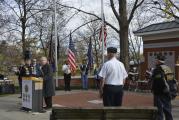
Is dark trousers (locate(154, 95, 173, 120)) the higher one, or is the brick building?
the brick building

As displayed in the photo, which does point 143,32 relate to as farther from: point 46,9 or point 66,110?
point 66,110

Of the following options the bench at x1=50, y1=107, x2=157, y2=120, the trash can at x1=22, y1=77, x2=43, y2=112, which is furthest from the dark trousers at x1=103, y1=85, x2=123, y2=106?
the trash can at x1=22, y1=77, x2=43, y2=112

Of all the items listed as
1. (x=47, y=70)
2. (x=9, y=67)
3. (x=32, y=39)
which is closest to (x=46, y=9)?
(x=32, y=39)

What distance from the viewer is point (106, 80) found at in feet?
33.7

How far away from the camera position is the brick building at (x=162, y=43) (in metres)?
27.6

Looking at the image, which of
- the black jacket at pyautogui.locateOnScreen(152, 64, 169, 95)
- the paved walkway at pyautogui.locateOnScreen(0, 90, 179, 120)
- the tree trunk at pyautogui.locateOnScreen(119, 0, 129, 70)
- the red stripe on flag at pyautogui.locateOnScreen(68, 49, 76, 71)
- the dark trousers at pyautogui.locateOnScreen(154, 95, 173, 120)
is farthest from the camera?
the tree trunk at pyautogui.locateOnScreen(119, 0, 129, 70)

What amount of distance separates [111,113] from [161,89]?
9.27ft

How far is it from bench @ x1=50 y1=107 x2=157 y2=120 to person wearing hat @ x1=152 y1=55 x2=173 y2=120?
2.50 metres

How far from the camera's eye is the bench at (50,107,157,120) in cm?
889

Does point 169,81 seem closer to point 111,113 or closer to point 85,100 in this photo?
point 111,113

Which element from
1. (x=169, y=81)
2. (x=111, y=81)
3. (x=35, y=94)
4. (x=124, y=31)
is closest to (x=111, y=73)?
(x=111, y=81)

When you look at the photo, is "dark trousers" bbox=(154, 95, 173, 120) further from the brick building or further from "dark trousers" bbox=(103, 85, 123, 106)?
the brick building

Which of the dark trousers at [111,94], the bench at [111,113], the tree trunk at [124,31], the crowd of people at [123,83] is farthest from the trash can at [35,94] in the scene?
the tree trunk at [124,31]

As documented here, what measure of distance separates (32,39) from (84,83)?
19.0 m
